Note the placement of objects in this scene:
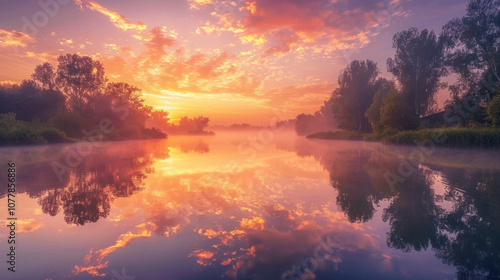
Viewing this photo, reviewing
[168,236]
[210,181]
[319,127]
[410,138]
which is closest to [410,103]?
[410,138]

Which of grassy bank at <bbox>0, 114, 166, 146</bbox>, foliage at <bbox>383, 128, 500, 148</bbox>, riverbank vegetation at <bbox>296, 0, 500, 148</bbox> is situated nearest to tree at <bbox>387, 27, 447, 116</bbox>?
riverbank vegetation at <bbox>296, 0, 500, 148</bbox>

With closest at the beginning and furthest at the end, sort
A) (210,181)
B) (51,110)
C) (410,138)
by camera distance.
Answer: (210,181) < (410,138) < (51,110)

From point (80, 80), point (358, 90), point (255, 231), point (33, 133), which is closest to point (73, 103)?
point (80, 80)

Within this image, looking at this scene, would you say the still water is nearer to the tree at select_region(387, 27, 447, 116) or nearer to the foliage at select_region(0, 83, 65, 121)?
the tree at select_region(387, 27, 447, 116)

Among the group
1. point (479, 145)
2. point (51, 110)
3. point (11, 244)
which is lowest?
point (11, 244)

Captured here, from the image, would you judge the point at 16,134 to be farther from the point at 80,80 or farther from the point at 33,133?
the point at 80,80

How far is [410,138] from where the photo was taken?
2984 centimetres

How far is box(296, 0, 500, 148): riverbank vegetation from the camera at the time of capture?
2811cm

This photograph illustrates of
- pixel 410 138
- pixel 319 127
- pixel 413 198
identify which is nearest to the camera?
pixel 413 198

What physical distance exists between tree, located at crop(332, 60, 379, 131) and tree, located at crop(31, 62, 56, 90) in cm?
6988

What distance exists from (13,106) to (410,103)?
258 feet

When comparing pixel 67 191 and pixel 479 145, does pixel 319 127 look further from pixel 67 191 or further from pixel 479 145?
pixel 67 191

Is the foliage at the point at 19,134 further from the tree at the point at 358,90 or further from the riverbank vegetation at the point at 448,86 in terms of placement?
the tree at the point at 358,90

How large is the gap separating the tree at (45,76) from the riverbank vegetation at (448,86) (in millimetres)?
69717
